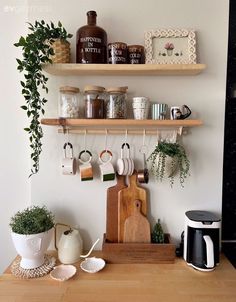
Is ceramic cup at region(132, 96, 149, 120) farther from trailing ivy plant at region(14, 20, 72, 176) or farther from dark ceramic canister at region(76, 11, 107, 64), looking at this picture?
trailing ivy plant at region(14, 20, 72, 176)

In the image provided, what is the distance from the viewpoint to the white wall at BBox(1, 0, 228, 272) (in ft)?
4.07

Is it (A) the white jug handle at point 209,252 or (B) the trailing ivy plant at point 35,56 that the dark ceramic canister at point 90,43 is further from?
(A) the white jug handle at point 209,252

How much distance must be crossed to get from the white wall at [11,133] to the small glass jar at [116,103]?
1.58 feet

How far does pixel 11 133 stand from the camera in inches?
52.9

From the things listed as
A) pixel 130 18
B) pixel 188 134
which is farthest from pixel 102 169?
pixel 130 18

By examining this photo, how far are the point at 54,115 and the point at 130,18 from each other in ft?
1.99

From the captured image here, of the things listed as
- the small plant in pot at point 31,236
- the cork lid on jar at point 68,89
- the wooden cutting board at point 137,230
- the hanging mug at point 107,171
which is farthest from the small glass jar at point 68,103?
the wooden cutting board at point 137,230

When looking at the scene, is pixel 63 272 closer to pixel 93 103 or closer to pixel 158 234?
pixel 158 234

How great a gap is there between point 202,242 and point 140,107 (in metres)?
0.67

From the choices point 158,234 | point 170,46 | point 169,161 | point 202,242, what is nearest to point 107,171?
point 169,161

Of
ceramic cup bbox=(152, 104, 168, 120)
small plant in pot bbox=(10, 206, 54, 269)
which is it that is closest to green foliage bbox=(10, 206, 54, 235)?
small plant in pot bbox=(10, 206, 54, 269)

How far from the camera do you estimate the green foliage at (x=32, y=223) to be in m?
1.12

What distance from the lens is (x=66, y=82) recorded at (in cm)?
127

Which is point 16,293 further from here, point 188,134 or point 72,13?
point 72,13
